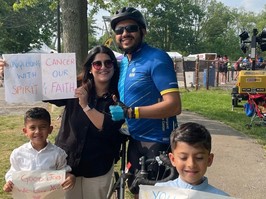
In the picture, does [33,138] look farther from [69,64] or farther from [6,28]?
[6,28]

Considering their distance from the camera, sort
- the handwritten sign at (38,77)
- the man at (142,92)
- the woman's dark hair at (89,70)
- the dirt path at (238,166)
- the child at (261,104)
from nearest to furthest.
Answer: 1. the man at (142,92)
2. the woman's dark hair at (89,70)
3. the handwritten sign at (38,77)
4. the dirt path at (238,166)
5. the child at (261,104)

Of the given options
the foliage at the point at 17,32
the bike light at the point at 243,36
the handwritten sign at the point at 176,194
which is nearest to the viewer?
the handwritten sign at the point at 176,194

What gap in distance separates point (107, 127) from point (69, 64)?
2.24 ft

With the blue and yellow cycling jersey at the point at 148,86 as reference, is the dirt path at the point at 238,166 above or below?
below

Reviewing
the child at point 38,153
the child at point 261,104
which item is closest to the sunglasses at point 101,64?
the child at point 38,153

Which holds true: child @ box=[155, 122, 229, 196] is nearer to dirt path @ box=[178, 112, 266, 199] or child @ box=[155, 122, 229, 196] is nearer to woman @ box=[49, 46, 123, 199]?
woman @ box=[49, 46, 123, 199]

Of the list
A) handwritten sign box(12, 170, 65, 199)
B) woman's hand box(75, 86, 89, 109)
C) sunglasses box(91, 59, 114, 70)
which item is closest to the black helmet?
sunglasses box(91, 59, 114, 70)

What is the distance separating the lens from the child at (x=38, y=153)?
2955mm

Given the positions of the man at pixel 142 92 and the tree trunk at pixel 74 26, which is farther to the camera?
the tree trunk at pixel 74 26

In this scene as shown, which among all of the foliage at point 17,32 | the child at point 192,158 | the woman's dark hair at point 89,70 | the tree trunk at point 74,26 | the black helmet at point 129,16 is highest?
the foliage at point 17,32

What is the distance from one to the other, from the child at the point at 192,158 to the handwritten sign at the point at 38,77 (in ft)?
4.23

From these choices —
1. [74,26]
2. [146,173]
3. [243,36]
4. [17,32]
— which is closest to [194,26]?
[17,32]

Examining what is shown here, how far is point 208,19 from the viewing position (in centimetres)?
8325

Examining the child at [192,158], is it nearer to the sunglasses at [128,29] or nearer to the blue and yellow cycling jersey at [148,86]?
the blue and yellow cycling jersey at [148,86]
